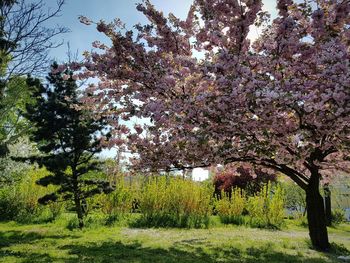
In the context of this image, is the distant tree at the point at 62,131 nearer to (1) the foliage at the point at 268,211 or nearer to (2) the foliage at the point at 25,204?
(2) the foliage at the point at 25,204

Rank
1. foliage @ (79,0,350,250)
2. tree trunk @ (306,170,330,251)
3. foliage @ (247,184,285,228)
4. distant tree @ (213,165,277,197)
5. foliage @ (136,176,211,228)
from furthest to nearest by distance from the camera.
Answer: distant tree @ (213,165,277,197) → foliage @ (247,184,285,228) → foliage @ (136,176,211,228) → tree trunk @ (306,170,330,251) → foliage @ (79,0,350,250)

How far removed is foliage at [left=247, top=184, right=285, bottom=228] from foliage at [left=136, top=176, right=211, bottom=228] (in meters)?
1.98

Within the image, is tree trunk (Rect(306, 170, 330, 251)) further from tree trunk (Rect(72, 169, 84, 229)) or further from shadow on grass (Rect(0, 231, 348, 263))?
tree trunk (Rect(72, 169, 84, 229))

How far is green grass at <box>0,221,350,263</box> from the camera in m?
7.08

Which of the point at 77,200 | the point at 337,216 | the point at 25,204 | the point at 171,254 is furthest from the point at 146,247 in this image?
the point at 337,216

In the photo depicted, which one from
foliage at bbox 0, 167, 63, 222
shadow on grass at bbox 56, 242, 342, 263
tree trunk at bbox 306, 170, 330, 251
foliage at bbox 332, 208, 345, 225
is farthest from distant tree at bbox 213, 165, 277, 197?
shadow on grass at bbox 56, 242, 342, 263

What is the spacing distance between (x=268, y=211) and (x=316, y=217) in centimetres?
624

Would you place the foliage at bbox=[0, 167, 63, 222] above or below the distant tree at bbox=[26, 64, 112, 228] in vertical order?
below

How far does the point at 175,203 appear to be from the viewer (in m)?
14.7

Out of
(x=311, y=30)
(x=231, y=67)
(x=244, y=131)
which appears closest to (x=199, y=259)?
(x=244, y=131)

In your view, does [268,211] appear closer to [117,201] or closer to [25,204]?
[117,201]

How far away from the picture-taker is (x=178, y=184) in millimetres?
15156

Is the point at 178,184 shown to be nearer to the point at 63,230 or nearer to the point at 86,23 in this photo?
the point at 63,230

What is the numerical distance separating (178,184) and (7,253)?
28.6 ft
